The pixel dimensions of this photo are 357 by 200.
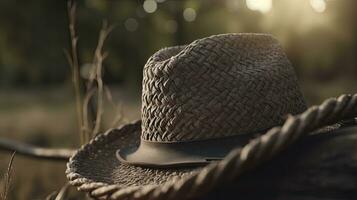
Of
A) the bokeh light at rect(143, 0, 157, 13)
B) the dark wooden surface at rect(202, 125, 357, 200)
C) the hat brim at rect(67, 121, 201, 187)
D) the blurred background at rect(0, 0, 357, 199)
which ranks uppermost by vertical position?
the dark wooden surface at rect(202, 125, 357, 200)

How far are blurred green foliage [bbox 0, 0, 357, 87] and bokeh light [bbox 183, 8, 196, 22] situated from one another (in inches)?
5.6

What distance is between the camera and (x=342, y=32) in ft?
51.0

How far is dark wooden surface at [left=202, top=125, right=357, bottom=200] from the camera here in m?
1.31

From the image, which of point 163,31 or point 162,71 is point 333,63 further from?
point 162,71

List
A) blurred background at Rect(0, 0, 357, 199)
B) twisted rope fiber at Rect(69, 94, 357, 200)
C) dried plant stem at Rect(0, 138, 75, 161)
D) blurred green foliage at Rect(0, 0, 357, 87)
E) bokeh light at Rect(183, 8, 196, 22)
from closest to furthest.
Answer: twisted rope fiber at Rect(69, 94, 357, 200) < dried plant stem at Rect(0, 138, 75, 161) < blurred background at Rect(0, 0, 357, 199) < blurred green foliage at Rect(0, 0, 357, 87) < bokeh light at Rect(183, 8, 196, 22)

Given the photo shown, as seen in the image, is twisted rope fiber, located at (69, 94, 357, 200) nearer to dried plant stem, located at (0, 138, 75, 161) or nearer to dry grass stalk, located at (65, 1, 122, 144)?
dry grass stalk, located at (65, 1, 122, 144)

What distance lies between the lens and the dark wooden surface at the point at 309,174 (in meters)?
1.31

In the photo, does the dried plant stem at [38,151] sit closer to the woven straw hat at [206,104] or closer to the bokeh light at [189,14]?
the woven straw hat at [206,104]

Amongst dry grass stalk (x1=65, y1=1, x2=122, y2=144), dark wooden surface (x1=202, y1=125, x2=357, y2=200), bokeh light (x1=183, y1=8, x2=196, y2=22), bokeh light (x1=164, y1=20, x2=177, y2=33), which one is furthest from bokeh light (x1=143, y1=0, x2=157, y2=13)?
dark wooden surface (x1=202, y1=125, x2=357, y2=200)

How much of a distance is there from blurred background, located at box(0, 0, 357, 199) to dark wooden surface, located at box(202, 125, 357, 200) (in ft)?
8.24

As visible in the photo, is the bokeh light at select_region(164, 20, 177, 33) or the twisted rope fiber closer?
the twisted rope fiber

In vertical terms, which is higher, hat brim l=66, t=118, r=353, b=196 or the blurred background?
hat brim l=66, t=118, r=353, b=196

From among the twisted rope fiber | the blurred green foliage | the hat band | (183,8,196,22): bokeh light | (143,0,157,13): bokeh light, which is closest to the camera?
the twisted rope fiber

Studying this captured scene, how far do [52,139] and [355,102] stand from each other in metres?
9.52
